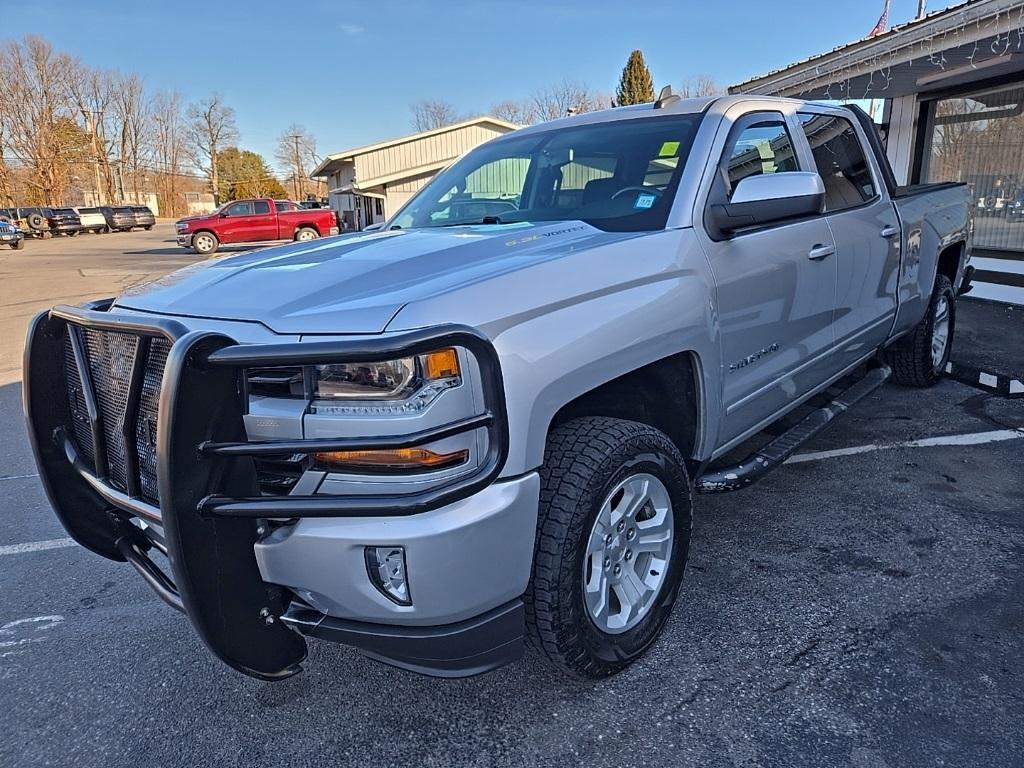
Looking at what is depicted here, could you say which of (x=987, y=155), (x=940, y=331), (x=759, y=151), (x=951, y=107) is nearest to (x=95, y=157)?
(x=951, y=107)

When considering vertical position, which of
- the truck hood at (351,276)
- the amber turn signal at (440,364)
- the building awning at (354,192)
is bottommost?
the amber turn signal at (440,364)

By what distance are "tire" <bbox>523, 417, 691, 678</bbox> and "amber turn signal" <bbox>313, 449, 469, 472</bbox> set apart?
404 millimetres

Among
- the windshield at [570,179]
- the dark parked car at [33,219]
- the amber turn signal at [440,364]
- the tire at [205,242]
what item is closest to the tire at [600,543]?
the amber turn signal at [440,364]

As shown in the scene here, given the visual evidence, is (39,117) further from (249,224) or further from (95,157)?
(249,224)

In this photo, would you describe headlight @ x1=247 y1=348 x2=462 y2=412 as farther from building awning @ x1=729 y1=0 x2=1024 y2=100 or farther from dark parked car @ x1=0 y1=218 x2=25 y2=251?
dark parked car @ x1=0 y1=218 x2=25 y2=251

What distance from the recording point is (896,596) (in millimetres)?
2879

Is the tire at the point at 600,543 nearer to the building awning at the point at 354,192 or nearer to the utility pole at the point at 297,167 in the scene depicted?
the building awning at the point at 354,192

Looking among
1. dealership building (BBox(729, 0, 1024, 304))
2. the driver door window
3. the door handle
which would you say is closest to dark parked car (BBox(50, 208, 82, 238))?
dealership building (BBox(729, 0, 1024, 304))

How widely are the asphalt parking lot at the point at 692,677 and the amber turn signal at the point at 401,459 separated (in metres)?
0.96

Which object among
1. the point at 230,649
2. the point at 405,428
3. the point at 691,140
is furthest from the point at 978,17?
the point at 230,649

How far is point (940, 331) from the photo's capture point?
5.60m

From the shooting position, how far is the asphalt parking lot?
2.15 meters

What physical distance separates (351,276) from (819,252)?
226 centimetres

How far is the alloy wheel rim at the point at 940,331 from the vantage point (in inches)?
212
